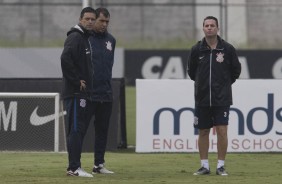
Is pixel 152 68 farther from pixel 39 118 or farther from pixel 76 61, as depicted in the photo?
pixel 76 61

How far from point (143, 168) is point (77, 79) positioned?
1.89 metres

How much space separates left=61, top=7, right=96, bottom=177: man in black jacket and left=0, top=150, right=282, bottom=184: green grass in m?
0.34

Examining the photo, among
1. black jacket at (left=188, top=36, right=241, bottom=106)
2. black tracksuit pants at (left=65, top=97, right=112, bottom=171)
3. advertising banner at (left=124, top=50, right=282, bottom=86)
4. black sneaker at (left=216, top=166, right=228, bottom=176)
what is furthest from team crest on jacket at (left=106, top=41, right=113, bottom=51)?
advertising banner at (left=124, top=50, right=282, bottom=86)

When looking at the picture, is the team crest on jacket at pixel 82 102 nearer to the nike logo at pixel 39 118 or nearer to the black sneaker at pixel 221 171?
the black sneaker at pixel 221 171

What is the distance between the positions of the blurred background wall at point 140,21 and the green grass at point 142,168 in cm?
2455

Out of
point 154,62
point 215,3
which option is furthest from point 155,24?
point 154,62

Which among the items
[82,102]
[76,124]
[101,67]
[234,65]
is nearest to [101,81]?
[101,67]

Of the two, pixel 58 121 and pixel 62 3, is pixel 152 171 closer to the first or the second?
pixel 58 121

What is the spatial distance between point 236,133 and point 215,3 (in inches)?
914

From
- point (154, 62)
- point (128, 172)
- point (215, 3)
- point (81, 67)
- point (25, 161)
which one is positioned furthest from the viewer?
point (215, 3)

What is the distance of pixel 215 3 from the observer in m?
37.6

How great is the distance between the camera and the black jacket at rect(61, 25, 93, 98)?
440 inches

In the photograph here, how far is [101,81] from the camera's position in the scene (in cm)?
1185

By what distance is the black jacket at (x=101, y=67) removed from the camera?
11.8 metres
